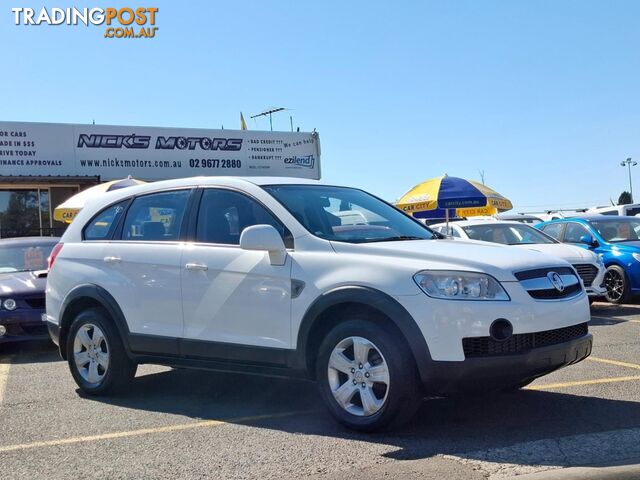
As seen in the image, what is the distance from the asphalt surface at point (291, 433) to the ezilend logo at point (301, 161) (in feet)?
55.4

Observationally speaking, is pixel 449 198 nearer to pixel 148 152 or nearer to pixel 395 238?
pixel 395 238

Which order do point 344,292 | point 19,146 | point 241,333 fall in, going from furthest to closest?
1. point 19,146
2. point 241,333
3. point 344,292

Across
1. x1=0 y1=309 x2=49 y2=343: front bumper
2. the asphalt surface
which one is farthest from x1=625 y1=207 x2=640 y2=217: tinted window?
x1=0 y1=309 x2=49 y2=343: front bumper

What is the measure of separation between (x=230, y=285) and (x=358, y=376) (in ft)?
4.06

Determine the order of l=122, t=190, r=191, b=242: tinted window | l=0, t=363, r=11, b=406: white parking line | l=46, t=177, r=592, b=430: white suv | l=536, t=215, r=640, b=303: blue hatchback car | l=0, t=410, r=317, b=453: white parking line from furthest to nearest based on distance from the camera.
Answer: l=536, t=215, r=640, b=303: blue hatchback car → l=0, t=363, r=11, b=406: white parking line → l=122, t=190, r=191, b=242: tinted window → l=0, t=410, r=317, b=453: white parking line → l=46, t=177, r=592, b=430: white suv

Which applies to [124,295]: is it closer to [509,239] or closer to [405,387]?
[405,387]

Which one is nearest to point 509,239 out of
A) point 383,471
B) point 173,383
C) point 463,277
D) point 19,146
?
point 173,383

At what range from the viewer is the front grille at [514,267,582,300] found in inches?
184

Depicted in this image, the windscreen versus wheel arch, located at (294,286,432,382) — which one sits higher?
the windscreen

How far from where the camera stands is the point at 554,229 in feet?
44.7

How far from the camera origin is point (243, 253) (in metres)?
5.37

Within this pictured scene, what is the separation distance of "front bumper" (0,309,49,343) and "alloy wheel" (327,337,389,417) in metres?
5.15

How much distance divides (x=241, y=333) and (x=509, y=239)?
24.7 ft

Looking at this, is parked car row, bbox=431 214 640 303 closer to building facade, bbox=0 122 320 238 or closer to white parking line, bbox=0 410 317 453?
white parking line, bbox=0 410 317 453
